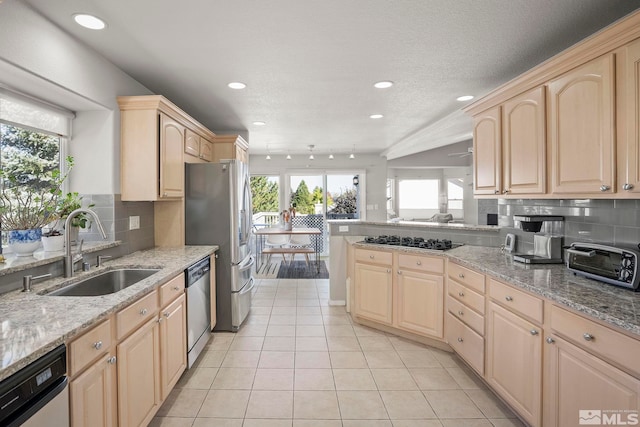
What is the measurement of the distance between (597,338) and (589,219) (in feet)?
3.66

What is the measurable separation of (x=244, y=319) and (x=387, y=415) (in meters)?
1.98

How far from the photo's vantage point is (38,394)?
102cm

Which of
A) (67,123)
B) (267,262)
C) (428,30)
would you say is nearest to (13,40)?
(67,123)

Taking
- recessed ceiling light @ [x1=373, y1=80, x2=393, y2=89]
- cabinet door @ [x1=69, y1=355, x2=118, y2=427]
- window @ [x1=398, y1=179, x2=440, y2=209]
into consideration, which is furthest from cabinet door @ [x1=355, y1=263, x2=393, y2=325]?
window @ [x1=398, y1=179, x2=440, y2=209]

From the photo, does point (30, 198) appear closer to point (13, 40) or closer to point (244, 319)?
point (13, 40)

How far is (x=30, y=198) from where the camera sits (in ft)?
6.75

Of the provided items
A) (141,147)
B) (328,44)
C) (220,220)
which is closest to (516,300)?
(328,44)

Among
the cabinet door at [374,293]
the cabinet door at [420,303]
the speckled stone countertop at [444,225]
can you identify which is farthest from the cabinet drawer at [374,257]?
the speckled stone countertop at [444,225]

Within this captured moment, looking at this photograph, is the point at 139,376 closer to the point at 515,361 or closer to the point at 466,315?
the point at 515,361

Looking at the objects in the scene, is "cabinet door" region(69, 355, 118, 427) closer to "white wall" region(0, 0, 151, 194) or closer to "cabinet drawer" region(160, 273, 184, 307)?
"cabinet drawer" region(160, 273, 184, 307)

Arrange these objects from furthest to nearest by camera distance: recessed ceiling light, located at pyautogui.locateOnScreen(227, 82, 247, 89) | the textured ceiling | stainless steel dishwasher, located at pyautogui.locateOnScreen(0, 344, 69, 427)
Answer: recessed ceiling light, located at pyautogui.locateOnScreen(227, 82, 247, 89) < the textured ceiling < stainless steel dishwasher, located at pyautogui.locateOnScreen(0, 344, 69, 427)

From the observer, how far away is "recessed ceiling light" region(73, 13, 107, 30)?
183cm

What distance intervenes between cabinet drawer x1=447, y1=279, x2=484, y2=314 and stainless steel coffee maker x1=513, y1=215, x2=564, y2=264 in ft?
1.28

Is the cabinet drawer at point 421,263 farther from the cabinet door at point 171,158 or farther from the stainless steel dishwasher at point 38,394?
the stainless steel dishwasher at point 38,394
